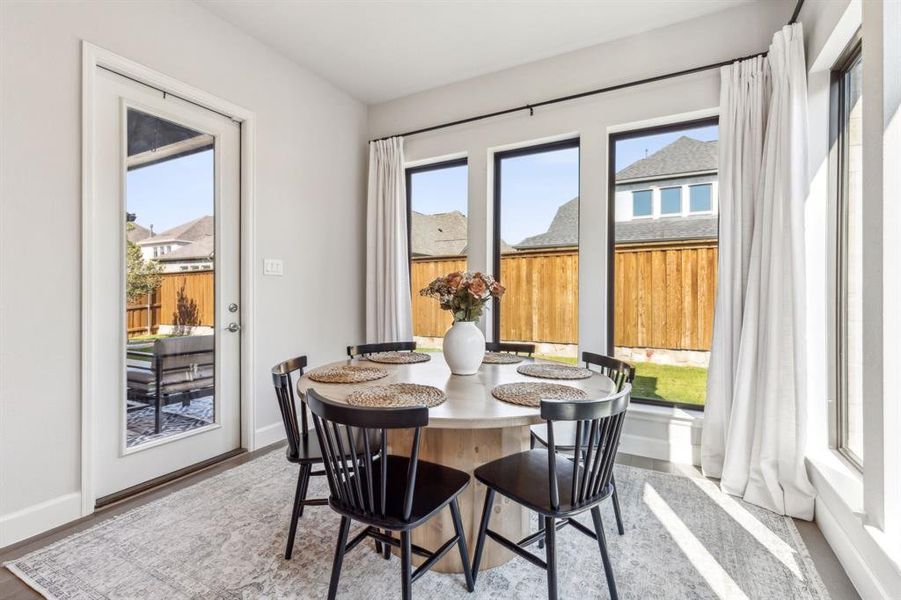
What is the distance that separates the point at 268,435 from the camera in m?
3.21

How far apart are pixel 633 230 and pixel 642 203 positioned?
199 millimetres

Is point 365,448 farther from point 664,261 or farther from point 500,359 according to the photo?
point 664,261

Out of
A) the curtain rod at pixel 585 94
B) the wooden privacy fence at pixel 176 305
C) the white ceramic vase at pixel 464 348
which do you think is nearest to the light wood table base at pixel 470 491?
the white ceramic vase at pixel 464 348

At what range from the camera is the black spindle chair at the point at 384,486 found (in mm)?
1313

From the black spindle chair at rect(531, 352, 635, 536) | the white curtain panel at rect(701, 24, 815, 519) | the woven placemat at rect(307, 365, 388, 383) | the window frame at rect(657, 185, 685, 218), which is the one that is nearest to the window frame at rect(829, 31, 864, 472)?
the white curtain panel at rect(701, 24, 815, 519)

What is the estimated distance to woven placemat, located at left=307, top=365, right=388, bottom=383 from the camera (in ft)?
6.45

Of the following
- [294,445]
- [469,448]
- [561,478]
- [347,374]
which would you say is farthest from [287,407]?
[561,478]

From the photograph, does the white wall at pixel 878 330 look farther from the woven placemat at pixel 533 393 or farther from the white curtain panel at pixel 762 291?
the woven placemat at pixel 533 393

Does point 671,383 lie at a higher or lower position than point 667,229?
lower

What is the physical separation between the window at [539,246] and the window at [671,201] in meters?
0.59

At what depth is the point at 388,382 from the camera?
6.46ft

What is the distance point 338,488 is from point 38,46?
2471 millimetres

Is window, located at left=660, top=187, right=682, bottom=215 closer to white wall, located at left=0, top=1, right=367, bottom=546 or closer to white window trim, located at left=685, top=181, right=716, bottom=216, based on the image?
white window trim, located at left=685, top=181, right=716, bottom=216

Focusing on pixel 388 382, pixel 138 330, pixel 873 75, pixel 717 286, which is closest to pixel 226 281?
pixel 138 330
